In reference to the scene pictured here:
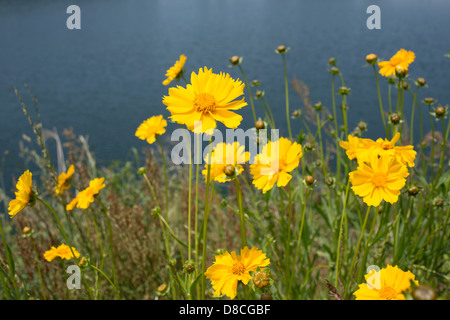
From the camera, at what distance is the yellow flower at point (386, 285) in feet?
1.38

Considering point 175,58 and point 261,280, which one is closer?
point 261,280

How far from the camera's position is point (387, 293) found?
16.8 inches

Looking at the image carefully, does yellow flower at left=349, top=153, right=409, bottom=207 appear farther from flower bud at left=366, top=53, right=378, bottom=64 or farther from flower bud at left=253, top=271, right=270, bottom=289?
flower bud at left=366, top=53, right=378, bottom=64

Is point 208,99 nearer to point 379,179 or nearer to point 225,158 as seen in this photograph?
point 225,158

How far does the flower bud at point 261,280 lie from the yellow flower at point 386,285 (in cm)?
13

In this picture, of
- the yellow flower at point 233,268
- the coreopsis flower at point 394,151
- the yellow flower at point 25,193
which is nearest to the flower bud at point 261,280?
the yellow flower at point 233,268

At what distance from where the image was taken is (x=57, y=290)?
1.16m

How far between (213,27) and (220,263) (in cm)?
463

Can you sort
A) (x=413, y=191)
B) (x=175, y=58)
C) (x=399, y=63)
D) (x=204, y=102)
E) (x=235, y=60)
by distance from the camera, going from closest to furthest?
(x=204, y=102) < (x=413, y=191) < (x=399, y=63) < (x=235, y=60) < (x=175, y=58)

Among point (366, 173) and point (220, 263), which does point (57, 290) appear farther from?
point (366, 173)

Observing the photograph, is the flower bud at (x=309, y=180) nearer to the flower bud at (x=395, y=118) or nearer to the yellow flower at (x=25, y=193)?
the flower bud at (x=395, y=118)

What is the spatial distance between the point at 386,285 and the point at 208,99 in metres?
0.35

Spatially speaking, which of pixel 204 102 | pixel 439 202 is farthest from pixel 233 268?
pixel 439 202
